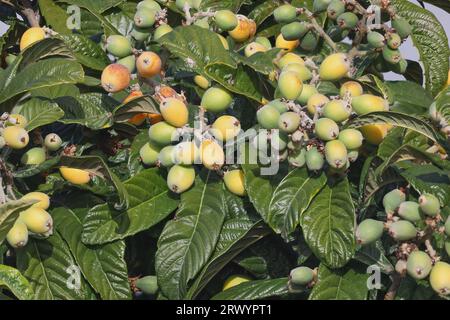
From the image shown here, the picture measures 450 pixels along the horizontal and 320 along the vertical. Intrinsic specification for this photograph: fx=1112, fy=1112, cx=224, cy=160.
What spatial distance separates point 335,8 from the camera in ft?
8.54

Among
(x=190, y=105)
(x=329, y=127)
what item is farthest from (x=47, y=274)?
(x=329, y=127)

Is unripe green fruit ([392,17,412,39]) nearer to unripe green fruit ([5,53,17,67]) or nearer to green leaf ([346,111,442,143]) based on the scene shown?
green leaf ([346,111,442,143])

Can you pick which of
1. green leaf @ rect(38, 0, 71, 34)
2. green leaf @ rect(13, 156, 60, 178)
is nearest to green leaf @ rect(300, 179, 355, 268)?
Result: green leaf @ rect(13, 156, 60, 178)

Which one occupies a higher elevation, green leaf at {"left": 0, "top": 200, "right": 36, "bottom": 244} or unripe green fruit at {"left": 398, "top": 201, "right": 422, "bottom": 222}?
unripe green fruit at {"left": 398, "top": 201, "right": 422, "bottom": 222}

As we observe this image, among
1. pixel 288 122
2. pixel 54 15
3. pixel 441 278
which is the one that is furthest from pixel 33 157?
pixel 441 278

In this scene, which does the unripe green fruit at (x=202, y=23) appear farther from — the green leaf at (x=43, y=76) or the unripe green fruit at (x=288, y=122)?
the unripe green fruit at (x=288, y=122)

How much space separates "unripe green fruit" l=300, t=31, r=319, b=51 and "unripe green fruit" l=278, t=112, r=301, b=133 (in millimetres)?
436

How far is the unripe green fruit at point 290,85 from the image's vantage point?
2.35m

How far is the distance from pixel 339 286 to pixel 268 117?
40 cm

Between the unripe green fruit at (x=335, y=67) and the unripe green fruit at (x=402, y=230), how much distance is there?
415 mm

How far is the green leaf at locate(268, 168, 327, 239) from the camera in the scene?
2.35 metres

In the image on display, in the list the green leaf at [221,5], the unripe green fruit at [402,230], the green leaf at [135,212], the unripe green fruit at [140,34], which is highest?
the unripe green fruit at [402,230]

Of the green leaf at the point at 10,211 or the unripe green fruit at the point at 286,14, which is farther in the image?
the unripe green fruit at the point at 286,14

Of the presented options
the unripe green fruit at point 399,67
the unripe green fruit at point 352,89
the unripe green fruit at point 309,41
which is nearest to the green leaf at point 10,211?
the unripe green fruit at point 352,89
